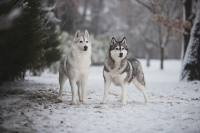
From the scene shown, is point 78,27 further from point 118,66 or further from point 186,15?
point 118,66

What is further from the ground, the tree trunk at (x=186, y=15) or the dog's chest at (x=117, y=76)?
the tree trunk at (x=186, y=15)

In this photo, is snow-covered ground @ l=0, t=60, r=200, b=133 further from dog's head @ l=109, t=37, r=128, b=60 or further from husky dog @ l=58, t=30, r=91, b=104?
dog's head @ l=109, t=37, r=128, b=60

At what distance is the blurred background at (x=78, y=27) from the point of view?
14.5ft

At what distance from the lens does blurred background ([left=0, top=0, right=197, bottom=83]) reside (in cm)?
441

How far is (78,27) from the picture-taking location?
26.4 meters

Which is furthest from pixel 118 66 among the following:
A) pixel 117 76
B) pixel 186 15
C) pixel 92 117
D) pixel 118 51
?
pixel 186 15

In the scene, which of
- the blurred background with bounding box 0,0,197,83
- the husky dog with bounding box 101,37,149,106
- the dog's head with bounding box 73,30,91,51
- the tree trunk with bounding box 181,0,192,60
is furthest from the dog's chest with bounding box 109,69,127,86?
the tree trunk with bounding box 181,0,192,60

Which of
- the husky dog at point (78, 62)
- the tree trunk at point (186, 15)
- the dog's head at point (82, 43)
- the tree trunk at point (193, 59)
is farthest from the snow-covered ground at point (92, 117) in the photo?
the tree trunk at point (186, 15)

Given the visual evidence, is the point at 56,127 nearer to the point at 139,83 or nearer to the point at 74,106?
the point at 74,106

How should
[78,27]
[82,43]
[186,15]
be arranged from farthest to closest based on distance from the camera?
[78,27]
[186,15]
[82,43]

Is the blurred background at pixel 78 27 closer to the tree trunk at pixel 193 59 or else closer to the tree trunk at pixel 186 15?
the tree trunk at pixel 186 15

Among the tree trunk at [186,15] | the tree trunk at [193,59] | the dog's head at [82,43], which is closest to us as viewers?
the dog's head at [82,43]

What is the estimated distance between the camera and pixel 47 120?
3.60m

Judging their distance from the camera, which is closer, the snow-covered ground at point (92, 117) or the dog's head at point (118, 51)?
the snow-covered ground at point (92, 117)
